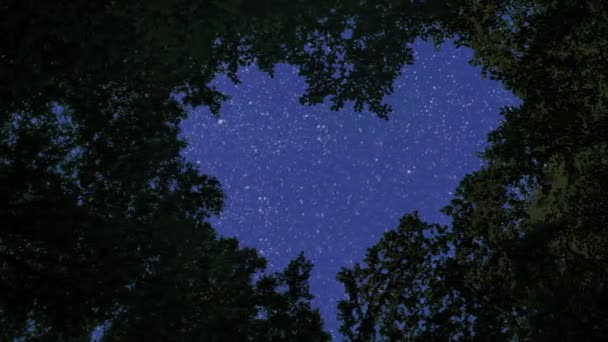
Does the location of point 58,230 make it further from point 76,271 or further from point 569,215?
point 569,215

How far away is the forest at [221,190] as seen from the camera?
35.3ft

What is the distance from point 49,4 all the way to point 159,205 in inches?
310

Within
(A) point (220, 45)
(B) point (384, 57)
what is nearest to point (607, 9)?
(B) point (384, 57)

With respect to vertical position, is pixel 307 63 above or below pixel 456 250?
above

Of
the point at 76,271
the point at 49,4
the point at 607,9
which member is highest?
the point at 49,4

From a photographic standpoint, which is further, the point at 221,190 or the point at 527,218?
the point at 221,190

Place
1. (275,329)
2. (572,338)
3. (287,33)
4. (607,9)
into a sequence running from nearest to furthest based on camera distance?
(572,338) → (607,9) → (287,33) → (275,329)

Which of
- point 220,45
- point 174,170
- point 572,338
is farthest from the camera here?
point 174,170

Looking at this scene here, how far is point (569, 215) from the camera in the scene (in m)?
11.2

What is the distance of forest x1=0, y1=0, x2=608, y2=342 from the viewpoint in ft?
35.3

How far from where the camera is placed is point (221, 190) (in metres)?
18.5

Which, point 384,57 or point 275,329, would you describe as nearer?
point 384,57

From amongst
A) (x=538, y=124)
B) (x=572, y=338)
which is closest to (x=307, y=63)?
(x=538, y=124)

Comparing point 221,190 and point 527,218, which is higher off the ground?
point 221,190
